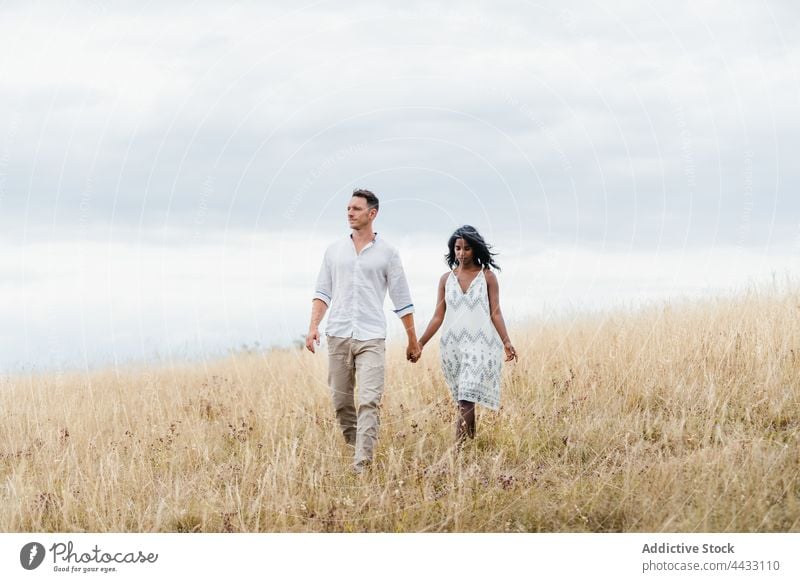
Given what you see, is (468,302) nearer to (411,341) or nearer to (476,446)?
(411,341)

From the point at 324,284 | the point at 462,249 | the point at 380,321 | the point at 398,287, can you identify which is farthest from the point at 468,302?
the point at 324,284

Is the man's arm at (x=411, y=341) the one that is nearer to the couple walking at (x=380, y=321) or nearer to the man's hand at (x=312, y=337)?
the couple walking at (x=380, y=321)

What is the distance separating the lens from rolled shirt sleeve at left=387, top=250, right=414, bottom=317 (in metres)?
8.17

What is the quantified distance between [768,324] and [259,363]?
886cm

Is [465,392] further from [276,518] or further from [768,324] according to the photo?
[768,324]

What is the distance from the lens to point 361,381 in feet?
26.3

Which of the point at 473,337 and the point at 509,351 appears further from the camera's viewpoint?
the point at 473,337

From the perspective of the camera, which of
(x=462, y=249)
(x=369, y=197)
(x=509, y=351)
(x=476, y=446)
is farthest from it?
(x=476, y=446)

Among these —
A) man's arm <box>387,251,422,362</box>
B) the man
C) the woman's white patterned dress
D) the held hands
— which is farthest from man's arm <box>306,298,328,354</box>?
the held hands

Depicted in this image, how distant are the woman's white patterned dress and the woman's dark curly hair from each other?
16cm

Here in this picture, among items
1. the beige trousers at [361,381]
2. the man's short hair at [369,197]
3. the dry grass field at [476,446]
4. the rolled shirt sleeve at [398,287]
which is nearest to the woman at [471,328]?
the rolled shirt sleeve at [398,287]

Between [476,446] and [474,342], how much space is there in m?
1.13

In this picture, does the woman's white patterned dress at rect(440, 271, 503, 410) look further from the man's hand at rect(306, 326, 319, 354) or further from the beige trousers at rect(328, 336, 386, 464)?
the man's hand at rect(306, 326, 319, 354)
